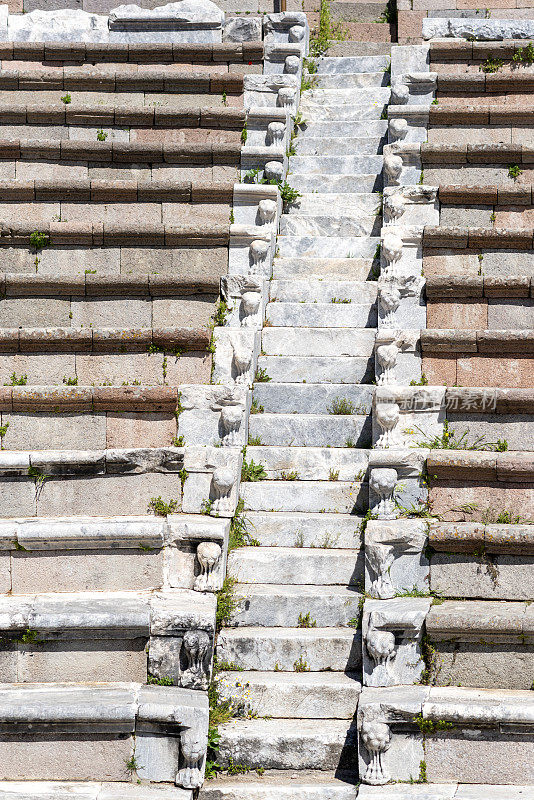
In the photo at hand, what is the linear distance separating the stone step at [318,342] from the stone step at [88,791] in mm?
4090

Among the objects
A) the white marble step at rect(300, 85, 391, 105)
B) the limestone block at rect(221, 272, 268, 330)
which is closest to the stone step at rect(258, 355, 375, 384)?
the limestone block at rect(221, 272, 268, 330)

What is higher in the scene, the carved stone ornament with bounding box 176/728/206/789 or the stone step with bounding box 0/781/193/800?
the carved stone ornament with bounding box 176/728/206/789

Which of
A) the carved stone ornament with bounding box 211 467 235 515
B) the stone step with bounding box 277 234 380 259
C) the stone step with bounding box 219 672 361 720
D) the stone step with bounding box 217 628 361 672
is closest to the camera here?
the stone step with bounding box 219 672 361 720

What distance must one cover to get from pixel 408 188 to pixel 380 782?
598 cm

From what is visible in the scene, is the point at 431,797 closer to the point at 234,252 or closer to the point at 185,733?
the point at 185,733

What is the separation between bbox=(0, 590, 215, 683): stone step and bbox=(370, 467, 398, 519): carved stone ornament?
152 cm

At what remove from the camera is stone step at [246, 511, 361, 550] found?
314 inches

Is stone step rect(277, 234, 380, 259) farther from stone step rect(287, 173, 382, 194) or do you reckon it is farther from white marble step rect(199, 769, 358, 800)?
white marble step rect(199, 769, 358, 800)

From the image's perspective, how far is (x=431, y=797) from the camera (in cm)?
638

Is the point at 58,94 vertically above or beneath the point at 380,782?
above

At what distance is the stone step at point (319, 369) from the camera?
9.13m

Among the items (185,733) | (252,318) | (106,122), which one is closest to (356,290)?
(252,318)

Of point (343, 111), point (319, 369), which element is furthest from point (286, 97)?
point (319, 369)

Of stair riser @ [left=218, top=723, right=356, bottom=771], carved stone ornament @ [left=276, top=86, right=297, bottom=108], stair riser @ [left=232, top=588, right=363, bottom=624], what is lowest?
stair riser @ [left=218, top=723, right=356, bottom=771]
